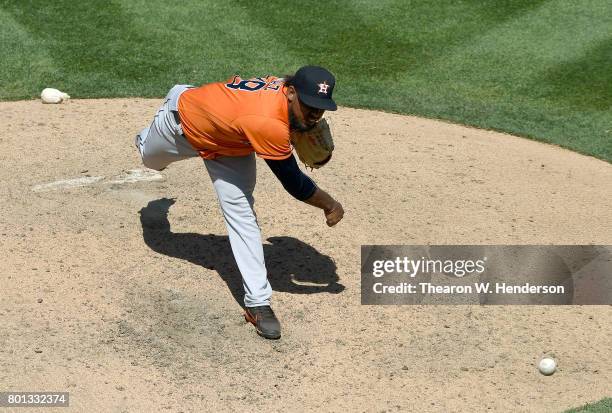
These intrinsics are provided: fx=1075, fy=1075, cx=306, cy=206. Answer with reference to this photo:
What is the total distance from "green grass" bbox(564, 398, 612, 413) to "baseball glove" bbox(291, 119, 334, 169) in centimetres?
216

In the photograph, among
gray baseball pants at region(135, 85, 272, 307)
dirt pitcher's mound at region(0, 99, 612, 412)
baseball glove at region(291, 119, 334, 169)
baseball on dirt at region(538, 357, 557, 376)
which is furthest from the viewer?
gray baseball pants at region(135, 85, 272, 307)

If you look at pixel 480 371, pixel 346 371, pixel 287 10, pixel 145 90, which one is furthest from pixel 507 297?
pixel 287 10

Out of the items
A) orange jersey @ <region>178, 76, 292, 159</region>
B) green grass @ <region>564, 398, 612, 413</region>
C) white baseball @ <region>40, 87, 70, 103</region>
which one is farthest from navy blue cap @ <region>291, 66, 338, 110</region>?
white baseball @ <region>40, 87, 70, 103</region>

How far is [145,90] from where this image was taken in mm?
10406

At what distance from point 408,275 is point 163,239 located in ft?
5.91

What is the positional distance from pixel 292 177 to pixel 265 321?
3.12ft

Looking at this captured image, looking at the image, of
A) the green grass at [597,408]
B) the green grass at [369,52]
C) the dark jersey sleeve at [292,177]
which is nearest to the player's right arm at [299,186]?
the dark jersey sleeve at [292,177]

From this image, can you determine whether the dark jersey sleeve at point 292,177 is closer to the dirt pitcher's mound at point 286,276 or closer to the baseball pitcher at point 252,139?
the baseball pitcher at point 252,139

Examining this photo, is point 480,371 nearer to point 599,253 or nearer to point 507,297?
point 507,297

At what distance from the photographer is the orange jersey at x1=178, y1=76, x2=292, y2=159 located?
250 inches

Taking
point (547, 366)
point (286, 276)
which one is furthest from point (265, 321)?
point (547, 366)

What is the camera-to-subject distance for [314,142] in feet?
22.1

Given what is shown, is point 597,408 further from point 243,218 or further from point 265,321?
point 243,218

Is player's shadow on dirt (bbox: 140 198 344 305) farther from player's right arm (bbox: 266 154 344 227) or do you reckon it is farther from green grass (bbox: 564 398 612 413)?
green grass (bbox: 564 398 612 413)
